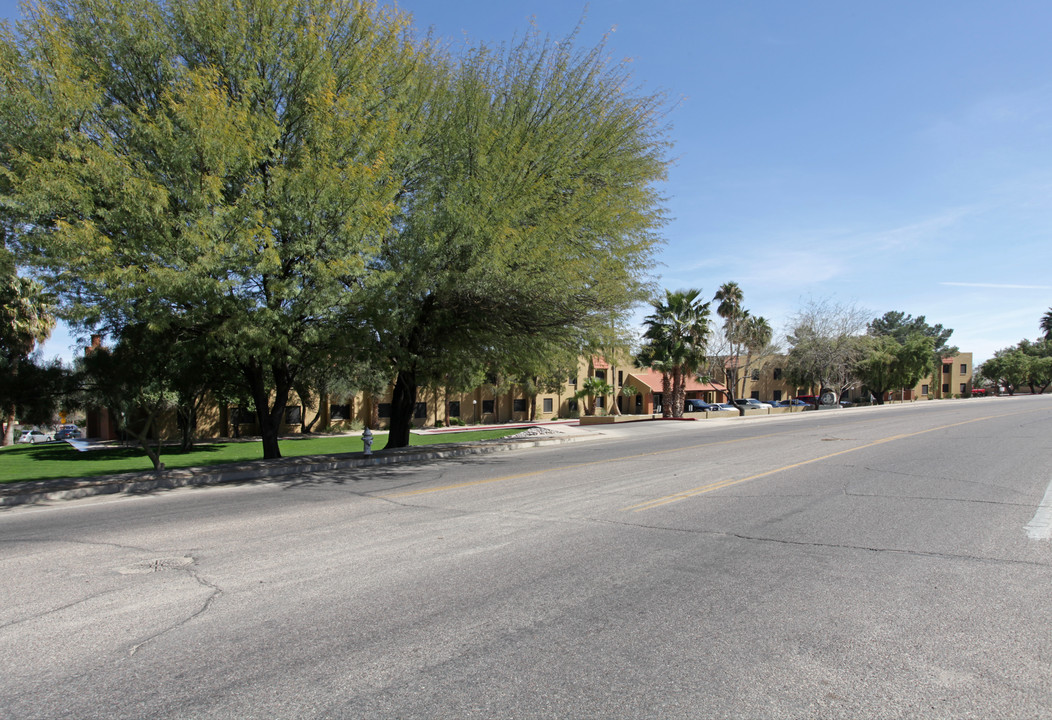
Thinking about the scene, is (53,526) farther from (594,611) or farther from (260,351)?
(594,611)

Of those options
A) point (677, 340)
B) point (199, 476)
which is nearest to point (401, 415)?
point (199, 476)

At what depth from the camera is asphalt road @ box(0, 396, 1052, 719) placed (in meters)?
3.44

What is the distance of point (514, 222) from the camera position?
13688 millimetres

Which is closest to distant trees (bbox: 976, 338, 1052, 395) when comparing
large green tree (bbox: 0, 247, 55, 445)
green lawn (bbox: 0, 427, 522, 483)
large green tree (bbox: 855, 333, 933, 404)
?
large green tree (bbox: 855, 333, 933, 404)

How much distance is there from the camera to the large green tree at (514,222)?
13.2 m

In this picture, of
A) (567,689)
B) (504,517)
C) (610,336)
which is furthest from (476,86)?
(567,689)

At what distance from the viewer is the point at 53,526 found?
8242mm

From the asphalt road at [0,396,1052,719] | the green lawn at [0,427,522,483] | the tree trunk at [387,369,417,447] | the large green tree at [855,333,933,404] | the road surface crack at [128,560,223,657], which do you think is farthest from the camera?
the large green tree at [855,333,933,404]

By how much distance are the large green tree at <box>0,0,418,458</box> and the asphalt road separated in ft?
13.1

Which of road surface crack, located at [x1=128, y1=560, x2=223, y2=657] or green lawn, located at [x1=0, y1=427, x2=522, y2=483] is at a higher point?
road surface crack, located at [x1=128, y1=560, x2=223, y2=657]

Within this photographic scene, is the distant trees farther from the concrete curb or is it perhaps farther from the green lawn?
the concrete curb

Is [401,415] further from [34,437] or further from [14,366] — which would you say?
[34,437]

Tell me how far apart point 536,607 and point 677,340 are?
35192mm

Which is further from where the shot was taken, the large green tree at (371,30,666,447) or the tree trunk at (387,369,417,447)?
the tree trunk at (387,369,417,447)
